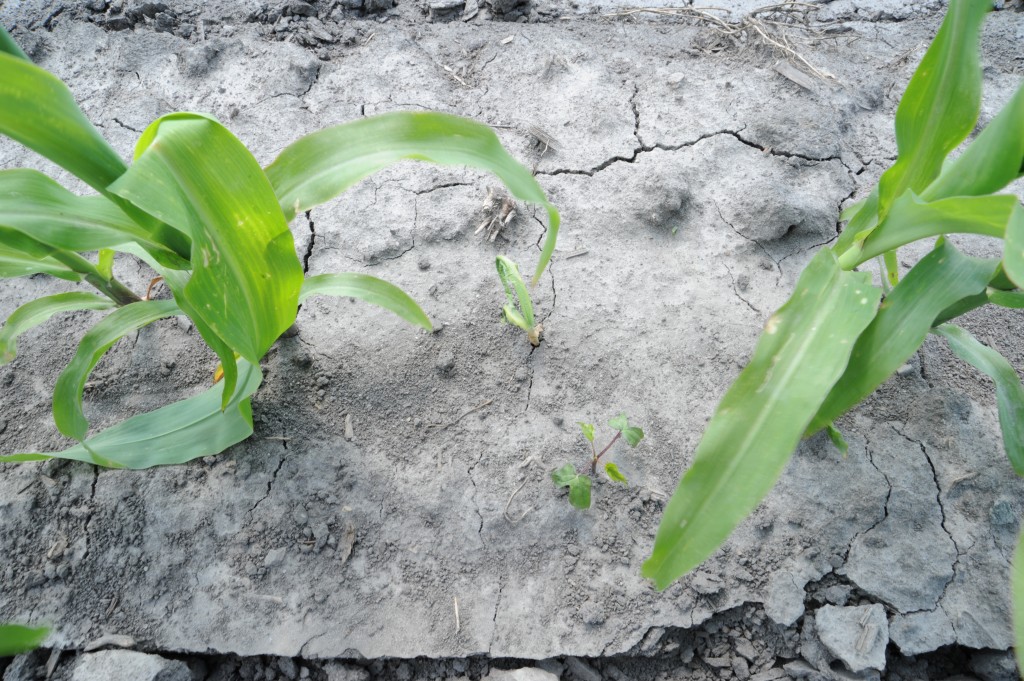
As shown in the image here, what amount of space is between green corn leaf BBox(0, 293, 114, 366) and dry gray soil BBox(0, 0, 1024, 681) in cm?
14

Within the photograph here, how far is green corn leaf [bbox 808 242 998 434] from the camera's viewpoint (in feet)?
3.25

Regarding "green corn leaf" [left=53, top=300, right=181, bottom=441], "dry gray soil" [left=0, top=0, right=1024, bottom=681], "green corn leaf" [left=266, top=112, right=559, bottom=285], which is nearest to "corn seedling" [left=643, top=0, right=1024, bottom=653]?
"dry gray soil" [left=0, top=0, right=1024, bottom=681]

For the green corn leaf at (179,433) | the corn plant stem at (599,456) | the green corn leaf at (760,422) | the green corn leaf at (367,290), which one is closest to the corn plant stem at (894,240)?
the green corn leaf at (760,422)

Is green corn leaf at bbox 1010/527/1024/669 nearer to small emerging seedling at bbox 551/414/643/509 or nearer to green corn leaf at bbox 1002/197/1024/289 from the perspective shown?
green corn leaf at bbox 1002/197/1024/289

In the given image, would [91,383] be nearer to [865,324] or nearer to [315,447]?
[315,447]

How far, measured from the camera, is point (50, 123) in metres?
0.88

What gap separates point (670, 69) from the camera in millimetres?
1913

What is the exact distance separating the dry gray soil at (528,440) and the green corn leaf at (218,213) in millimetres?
400

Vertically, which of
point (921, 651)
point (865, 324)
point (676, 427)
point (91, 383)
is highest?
point (865, 324)

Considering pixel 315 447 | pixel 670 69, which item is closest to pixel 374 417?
pixel 315 447

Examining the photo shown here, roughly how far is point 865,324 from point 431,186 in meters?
1.08

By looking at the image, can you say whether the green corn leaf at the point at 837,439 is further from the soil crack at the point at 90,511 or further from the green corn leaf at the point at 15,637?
the soil crack at the point at 90,511

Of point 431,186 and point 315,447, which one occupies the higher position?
A: point 431,186

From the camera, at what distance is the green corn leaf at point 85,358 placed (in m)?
1.15
